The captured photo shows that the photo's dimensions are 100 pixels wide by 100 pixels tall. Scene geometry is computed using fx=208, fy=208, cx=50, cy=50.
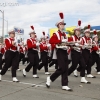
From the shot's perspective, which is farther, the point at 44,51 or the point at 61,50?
the point at 44,51

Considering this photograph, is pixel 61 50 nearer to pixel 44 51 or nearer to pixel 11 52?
pixel 11 52

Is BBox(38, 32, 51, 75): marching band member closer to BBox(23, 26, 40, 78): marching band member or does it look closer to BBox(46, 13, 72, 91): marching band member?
BBox(23, 26, 40, 78): marching band member

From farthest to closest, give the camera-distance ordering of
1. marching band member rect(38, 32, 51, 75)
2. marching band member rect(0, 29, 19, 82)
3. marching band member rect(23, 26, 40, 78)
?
1. marching band member rect(38, 32, 51, 75)
2. marching band member rect(23, 26, 40, 78)
3. marching band member rect(0, 29, 19, 82)

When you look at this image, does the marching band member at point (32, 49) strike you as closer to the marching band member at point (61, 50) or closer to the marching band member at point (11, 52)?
the marching band member at point (11, 52)

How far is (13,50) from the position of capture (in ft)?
23.7

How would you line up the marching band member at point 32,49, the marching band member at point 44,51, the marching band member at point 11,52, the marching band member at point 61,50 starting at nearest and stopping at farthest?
the marching band member at point 61,50 → the marching band member at point 11,52 → the marching band member at point 32,49 → the marching band member at point 44,51

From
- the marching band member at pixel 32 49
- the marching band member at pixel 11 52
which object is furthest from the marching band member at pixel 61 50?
the marching band member at pixel 32 49

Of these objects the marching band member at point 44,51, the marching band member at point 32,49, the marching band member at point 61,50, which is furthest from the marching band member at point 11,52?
the marching band member at point 44,51

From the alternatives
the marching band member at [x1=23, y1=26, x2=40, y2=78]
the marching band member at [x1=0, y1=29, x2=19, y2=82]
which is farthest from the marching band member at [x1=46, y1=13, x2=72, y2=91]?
the marching band member at [x1=23, y1=26, x2=40, y2=78]

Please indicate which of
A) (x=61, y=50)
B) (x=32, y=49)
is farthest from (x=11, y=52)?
(x=61, y=50)

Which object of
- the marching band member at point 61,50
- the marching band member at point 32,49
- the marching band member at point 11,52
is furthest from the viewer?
the marching band member at point 32,49

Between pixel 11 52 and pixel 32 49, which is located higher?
pixel 32 49

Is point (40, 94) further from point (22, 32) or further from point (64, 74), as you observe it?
point (22, 32)

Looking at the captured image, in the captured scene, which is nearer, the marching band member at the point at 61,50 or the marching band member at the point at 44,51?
the marching band member at the point at 61,50
